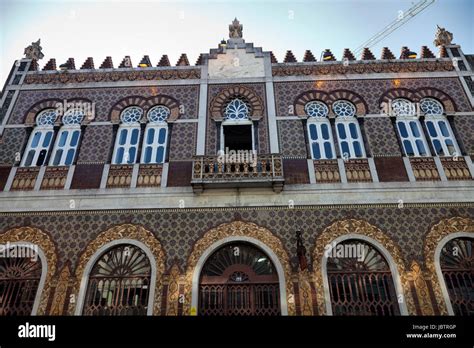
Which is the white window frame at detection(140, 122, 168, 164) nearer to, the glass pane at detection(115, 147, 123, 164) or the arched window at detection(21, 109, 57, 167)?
the glass pane at detection(115, 147, 123, 164)

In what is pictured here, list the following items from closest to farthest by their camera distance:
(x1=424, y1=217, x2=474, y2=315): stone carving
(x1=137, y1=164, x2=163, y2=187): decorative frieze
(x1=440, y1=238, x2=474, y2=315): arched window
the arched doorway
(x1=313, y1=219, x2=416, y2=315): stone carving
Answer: (x1=440, y1=238, x2=474, y2=315): arched window → the arched doorway → (x1=313, y1=219, x2=416, y2=315): stone carving → (x1=424, y1=217, x2=474, y2=315): stone carving → (x1=137, y1=164, x2=163, y2=187): decorative frieze

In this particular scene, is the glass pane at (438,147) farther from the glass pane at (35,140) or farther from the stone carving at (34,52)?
the stone carving at (34,52)

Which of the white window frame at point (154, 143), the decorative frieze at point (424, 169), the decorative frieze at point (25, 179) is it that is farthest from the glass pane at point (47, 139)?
the decorative frieze at point (424, 169)

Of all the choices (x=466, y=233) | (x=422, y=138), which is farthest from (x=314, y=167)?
(x=466, y=233)

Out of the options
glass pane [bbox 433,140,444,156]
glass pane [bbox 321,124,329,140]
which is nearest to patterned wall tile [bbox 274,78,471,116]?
glass pane [bbox 321,124,329,140]

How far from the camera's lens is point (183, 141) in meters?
13.3

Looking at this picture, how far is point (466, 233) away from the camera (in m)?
11.2

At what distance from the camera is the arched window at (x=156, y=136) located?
13.1m

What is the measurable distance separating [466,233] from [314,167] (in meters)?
5.22

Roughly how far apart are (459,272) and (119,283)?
413 inches

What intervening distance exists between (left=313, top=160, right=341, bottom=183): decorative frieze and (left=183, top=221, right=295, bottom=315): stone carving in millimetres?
2743

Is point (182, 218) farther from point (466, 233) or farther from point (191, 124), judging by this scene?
point (466, 233)

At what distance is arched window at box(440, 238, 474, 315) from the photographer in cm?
1027

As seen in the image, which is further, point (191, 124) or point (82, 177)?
point (191, 124)
